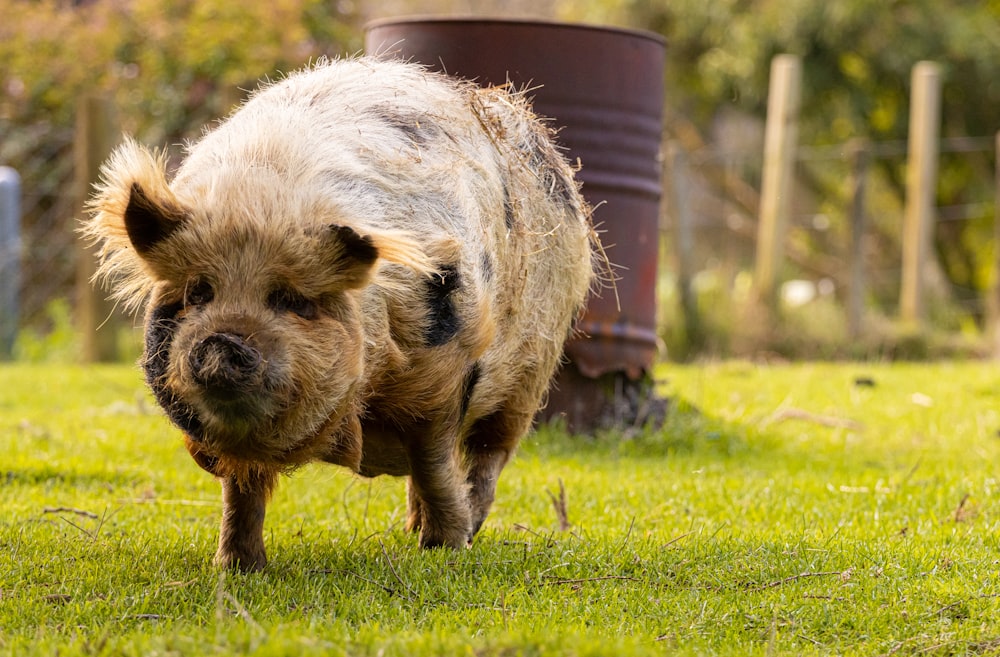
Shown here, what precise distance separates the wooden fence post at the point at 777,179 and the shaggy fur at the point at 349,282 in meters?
6.86

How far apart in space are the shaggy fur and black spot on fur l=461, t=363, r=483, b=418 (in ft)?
0.04

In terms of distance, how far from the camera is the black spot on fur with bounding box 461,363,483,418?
14.7ft

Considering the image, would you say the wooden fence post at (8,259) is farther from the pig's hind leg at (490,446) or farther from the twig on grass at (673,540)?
the twig on grass at (673,540)

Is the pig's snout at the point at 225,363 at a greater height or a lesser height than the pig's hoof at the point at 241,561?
greater

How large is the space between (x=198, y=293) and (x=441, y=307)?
0.76 metres

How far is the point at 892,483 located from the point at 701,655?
9.32 feet

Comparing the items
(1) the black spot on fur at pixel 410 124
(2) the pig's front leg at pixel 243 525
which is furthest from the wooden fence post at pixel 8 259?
(1) the black spot on fur at pixel 410 124

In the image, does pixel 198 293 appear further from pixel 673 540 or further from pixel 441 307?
pixel 673 540

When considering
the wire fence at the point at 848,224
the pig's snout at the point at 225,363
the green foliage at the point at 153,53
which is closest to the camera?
the pig's snout at the point at 225,363

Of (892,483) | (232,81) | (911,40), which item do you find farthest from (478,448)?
(911,40)

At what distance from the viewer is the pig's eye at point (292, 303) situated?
369 cm

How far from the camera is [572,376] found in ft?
23.1

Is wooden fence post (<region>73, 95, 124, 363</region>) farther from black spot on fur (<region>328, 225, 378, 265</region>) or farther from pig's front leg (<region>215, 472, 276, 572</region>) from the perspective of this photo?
black spot on fur (<region>328, 225, 378, 265</region>)

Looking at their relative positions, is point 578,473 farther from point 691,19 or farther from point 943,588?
point 691,19
